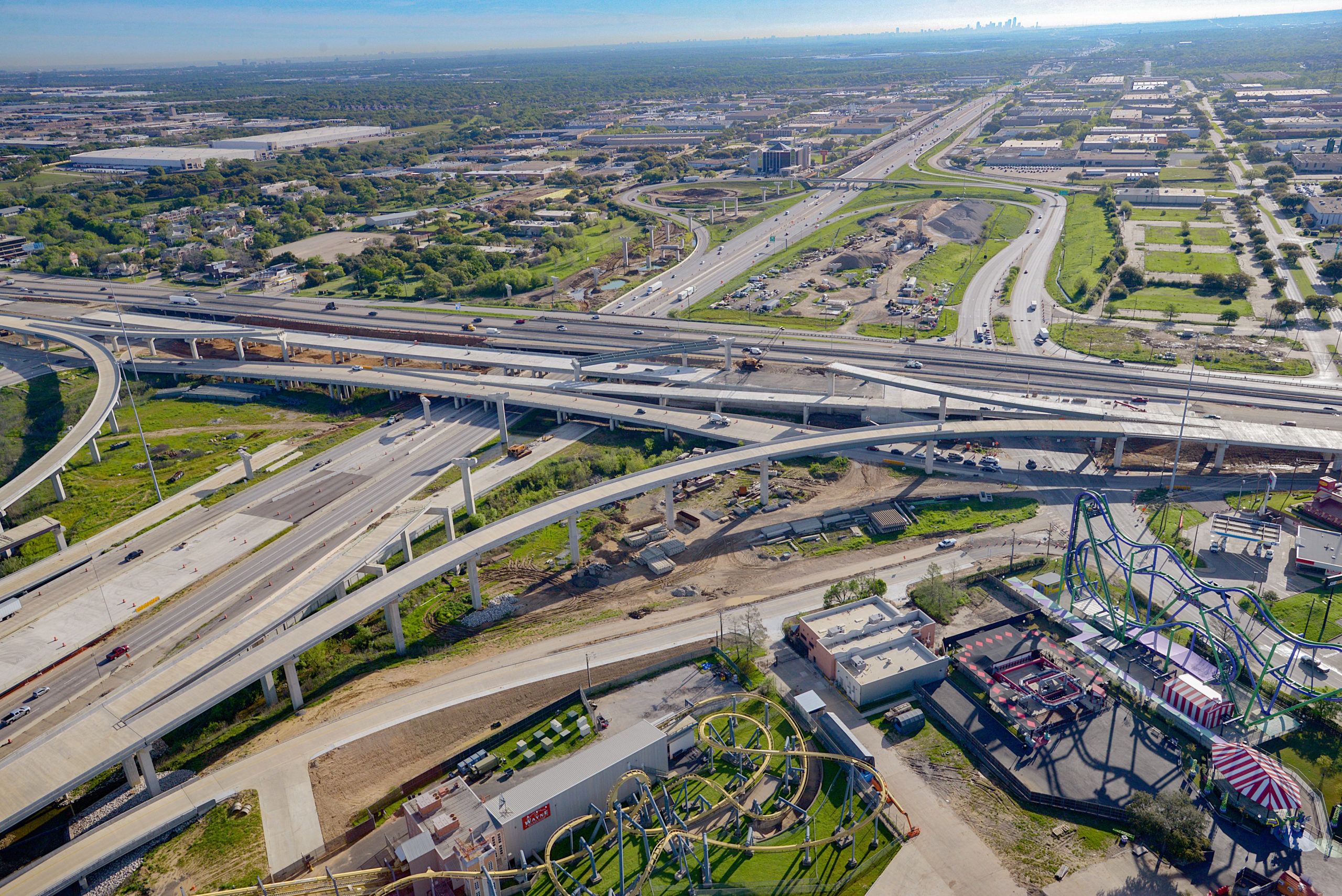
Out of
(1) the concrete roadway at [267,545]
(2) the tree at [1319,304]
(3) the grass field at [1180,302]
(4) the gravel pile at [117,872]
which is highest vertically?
(2) the tree at [1319,304]

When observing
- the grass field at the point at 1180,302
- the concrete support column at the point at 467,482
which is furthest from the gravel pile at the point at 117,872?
the grass field at the point at 1180,302

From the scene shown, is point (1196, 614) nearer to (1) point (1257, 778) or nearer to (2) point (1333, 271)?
(1) point (1257, 778)

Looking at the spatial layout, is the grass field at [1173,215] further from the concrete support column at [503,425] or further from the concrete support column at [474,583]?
the concrete support column at [474,583]

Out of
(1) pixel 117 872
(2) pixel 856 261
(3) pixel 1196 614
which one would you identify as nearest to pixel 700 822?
(1) pixel 117 872

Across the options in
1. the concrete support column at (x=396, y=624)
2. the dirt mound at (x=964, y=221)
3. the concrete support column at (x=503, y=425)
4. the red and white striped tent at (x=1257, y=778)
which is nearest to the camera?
the red and white striped tent at (x=1257, y=778)

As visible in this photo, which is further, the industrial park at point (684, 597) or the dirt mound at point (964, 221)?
the dirt mound at point (964, 221)

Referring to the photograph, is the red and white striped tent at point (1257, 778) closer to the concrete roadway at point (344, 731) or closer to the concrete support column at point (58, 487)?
the concrete roadway at point (344, 731)

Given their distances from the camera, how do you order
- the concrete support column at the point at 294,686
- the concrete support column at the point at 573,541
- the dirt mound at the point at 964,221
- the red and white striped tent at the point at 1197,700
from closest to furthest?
1. the red and white striped tent at the point at 1197,700
2. the concrete support column at the point at 294,686
3. the concrete support column at the point at 573,541
4. the dirt mound at the point at 964,221

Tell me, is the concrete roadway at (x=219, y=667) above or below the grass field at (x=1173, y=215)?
below
